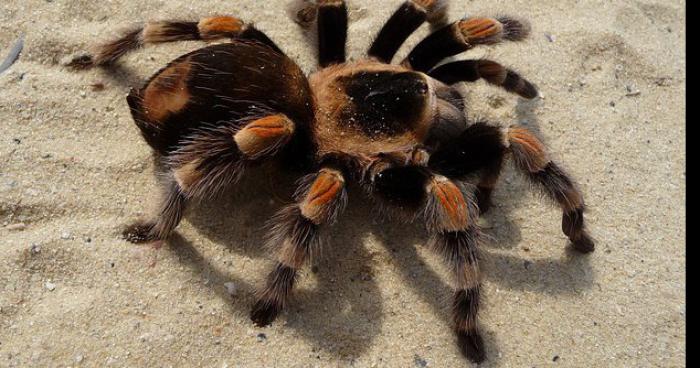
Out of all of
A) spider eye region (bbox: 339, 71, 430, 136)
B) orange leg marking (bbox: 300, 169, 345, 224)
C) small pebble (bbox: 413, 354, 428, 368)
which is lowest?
small pebble (bbox: 413, 354, 428, 368)

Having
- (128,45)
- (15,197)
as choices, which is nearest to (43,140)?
(15,197)

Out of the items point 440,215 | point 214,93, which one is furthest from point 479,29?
point 214,93

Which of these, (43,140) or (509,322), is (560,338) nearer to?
(509,322)

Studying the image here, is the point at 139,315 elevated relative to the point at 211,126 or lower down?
lower down

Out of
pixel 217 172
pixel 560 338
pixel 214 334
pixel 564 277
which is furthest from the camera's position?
pixel 564 277

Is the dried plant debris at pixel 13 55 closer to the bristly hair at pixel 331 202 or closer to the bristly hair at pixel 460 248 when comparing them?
the bristly hair at pixel 331 202

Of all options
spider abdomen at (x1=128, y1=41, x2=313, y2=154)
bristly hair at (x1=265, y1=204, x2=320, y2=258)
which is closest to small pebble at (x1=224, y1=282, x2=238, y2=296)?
bristly hair at (x1=265, y1=204, x2=320, y2=258)

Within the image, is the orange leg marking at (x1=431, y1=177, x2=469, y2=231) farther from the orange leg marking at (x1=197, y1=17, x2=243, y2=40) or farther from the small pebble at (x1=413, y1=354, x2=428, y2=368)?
the orange leg marking at (x1=197, y1=17, x2=243, y2=40)

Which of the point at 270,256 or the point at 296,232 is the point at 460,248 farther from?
the point at 270,256

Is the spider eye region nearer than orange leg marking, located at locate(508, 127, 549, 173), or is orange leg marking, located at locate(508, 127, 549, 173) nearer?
orange leg marking, located at locate(508, 127, 549, 173)
